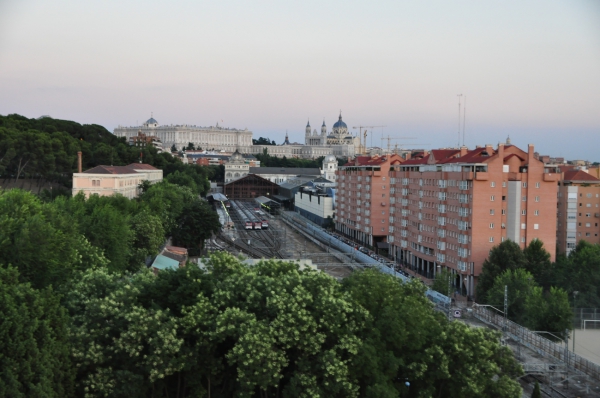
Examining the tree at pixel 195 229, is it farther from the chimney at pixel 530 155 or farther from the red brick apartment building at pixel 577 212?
the red brick apartment building at pixel 577 212

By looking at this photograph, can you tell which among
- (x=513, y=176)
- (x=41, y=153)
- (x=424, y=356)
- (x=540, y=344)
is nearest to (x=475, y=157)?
(x=513, y=176)

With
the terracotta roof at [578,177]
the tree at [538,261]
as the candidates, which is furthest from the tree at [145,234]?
the terracotta roof at [578,177]

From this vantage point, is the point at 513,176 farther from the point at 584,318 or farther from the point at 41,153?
the point at 41,153

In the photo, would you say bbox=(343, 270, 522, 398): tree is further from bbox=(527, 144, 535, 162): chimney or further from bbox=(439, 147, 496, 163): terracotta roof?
bbox=(527, 144, 535, 162): chimney

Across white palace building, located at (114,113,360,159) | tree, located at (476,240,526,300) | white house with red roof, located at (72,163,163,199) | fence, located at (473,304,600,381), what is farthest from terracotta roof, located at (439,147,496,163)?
white palace building, located at (114,113,360,159)

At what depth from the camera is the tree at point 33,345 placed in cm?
1131

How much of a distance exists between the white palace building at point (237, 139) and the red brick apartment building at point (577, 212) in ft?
414

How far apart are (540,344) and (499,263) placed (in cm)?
831

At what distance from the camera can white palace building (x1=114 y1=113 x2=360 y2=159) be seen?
166 metres

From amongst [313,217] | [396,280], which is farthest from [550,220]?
[313,217]

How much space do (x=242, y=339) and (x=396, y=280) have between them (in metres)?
4.78

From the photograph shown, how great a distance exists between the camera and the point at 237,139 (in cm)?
17762

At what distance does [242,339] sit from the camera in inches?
489

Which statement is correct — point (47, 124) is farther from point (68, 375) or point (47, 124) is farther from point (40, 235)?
point (68, 375)
